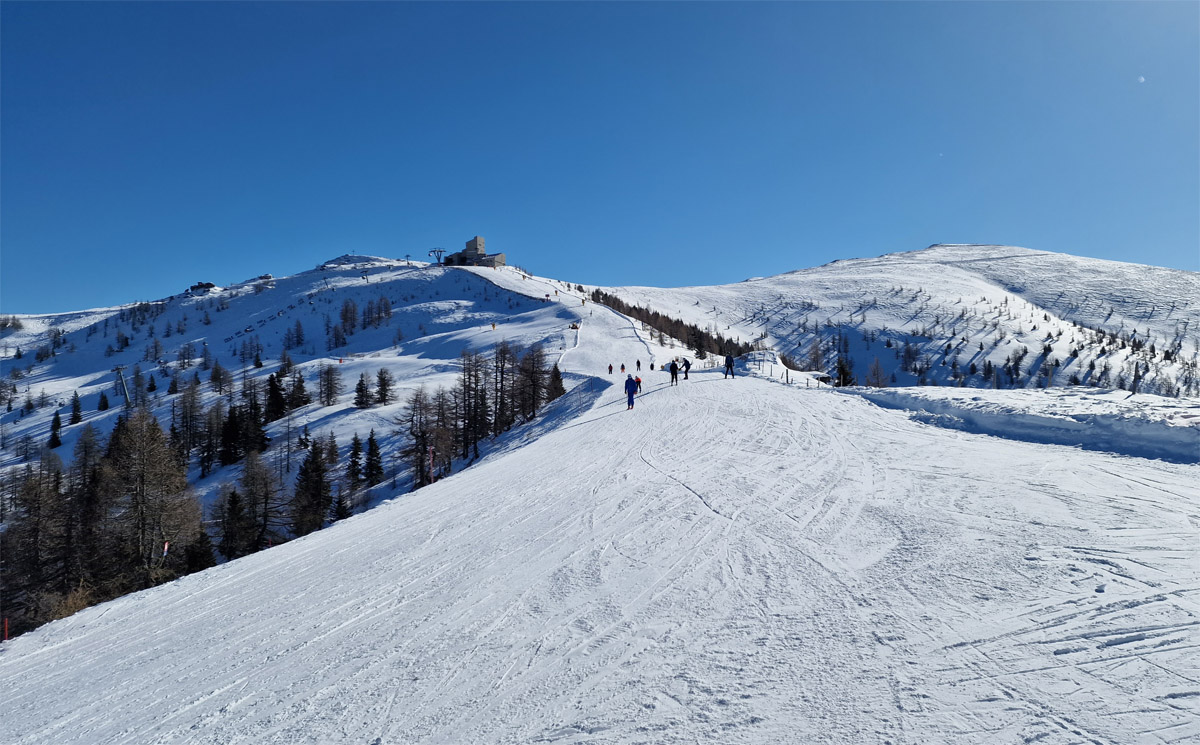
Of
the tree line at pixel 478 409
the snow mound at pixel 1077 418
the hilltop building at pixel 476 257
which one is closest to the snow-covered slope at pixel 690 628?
the snow mound at pixel 1077 418

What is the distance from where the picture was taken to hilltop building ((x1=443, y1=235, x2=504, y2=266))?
553 feet

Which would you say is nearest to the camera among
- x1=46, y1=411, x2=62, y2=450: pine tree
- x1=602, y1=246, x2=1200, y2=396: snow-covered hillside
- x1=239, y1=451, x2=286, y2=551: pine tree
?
x1=239, y1=451, x2=286, y2=551: pine tree

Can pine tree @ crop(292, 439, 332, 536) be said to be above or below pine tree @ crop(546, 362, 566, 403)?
below

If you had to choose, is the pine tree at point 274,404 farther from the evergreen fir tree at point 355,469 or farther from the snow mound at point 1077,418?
the snow mound at point 1077,418

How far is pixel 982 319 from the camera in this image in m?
128

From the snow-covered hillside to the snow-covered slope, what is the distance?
76.8 m

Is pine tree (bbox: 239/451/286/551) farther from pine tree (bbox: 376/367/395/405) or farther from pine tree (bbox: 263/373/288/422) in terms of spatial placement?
pine tree (bbox: 263/373/288/422)

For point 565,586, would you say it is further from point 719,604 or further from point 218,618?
point 218,618

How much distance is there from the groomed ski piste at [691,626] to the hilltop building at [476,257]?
165305 mm

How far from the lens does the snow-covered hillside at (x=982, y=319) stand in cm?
10000

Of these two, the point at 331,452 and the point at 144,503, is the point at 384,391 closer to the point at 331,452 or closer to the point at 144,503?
the point at 331,452

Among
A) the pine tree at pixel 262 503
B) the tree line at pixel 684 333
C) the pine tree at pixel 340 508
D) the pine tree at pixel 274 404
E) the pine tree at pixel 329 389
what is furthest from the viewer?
the tree line at pixel 684 333

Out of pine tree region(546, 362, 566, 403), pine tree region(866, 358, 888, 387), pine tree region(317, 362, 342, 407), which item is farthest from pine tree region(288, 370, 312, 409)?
pine tree region(866, 358, 888, 387)

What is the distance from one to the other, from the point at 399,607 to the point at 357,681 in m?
1.44
